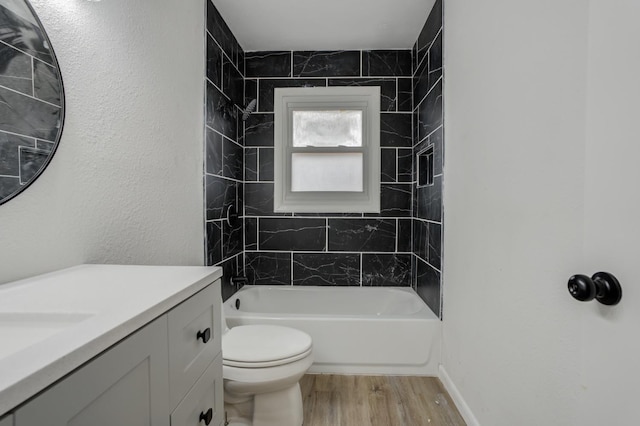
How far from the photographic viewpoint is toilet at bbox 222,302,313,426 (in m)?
1.38

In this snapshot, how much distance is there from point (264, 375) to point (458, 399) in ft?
3.55

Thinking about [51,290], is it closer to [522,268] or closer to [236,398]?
[236,398]

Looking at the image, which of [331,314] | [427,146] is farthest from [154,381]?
[427,146]

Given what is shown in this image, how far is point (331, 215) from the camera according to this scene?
2.72 meters

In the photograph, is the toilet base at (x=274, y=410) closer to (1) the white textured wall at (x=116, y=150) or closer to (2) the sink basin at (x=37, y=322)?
(1) the white textured wall at (x=116, y=150)

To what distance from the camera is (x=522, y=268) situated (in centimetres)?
110

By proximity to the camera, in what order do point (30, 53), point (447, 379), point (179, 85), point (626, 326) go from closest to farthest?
1. point (626, 326)
2. point (30, 53)
3. point (179, 85)
4. point (447, 379)

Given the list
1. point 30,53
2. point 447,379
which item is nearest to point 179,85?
point 30,53

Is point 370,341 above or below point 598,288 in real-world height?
below

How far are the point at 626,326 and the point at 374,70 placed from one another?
2.52m

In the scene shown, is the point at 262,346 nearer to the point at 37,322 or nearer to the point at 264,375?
the point at 264,375

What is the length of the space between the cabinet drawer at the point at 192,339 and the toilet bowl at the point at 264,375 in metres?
0.48

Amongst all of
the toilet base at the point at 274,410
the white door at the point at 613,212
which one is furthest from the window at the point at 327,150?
the white door at the point at 613,212

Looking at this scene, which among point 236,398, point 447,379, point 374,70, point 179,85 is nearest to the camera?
point 236,398
